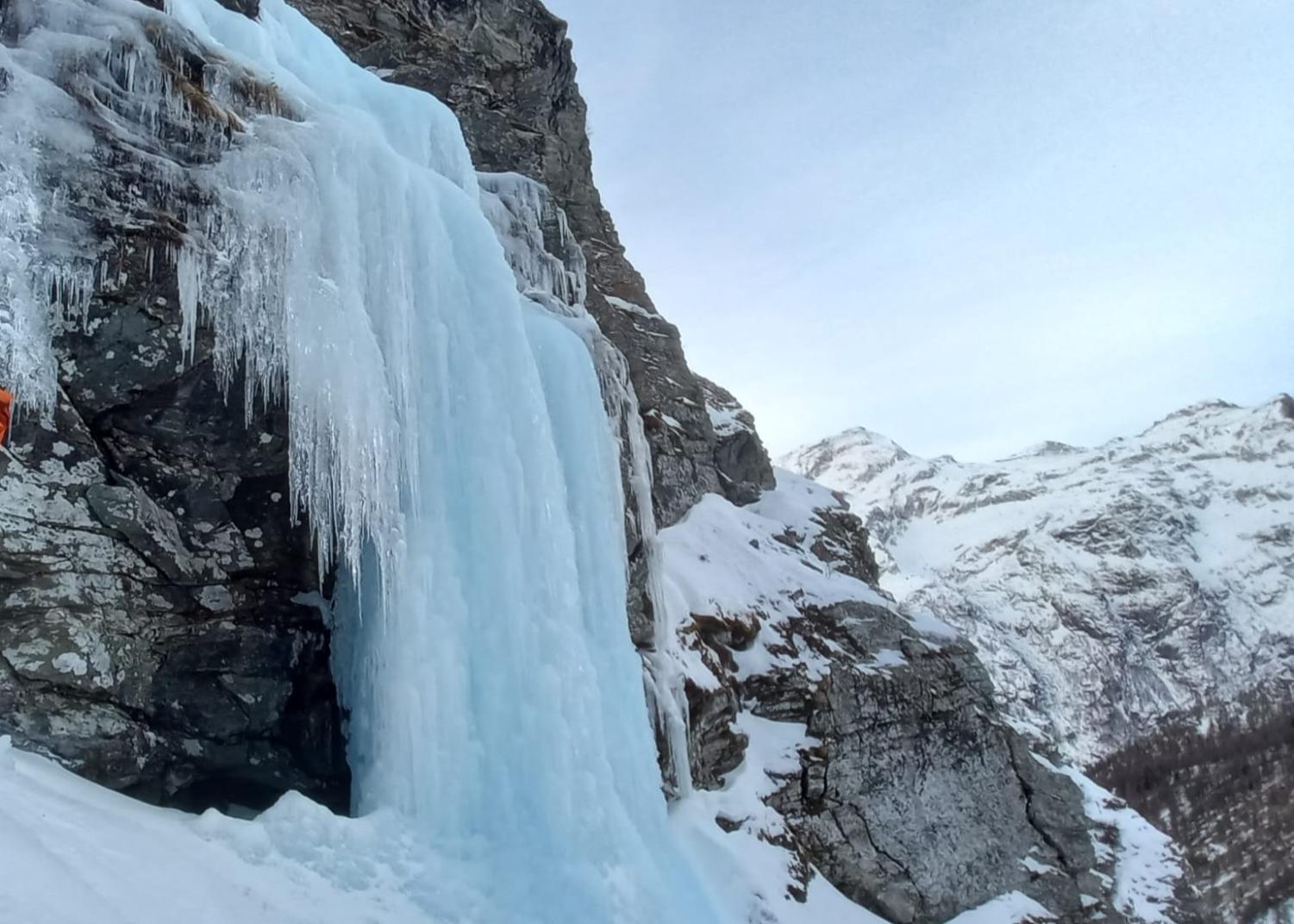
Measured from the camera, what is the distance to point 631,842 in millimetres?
9922

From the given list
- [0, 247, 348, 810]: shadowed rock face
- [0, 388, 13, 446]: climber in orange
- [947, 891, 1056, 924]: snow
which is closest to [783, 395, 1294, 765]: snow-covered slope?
[947, 891, 1056, 924]: snow

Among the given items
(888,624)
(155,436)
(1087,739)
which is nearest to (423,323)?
(155,436)

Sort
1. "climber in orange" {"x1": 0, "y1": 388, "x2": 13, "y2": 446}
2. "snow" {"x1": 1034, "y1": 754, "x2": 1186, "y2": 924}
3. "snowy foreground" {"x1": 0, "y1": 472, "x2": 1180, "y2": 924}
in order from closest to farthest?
1. "snowy foreground" {"x1": 0, "y1": 472, "x2": 1180, "y2": 924}
2. "climber in orange" {"x1": 0, "y1": 388, "x2": 13, "y2": 446}
3. "snow" {"x1": 1034, "y1": 754, "x2": 1186, "y2": 924}

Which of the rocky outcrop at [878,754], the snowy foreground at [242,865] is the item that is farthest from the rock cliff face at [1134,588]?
the snowy foreground at [242,865]

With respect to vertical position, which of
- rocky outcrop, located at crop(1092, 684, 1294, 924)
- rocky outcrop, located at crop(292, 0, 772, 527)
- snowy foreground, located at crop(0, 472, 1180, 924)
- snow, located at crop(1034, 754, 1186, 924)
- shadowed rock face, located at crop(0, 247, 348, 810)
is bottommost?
rocky outcrop, located at crop(1092, 684, 1294, 924)

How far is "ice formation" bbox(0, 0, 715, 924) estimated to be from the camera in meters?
8.23

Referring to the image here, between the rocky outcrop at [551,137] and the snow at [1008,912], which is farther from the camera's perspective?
the rocky outcrop at [551,137]

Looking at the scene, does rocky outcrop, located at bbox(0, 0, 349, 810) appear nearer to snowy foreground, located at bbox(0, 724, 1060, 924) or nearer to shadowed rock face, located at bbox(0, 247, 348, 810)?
shadowed rock face, located at bbox(0, 247, 348, 810)

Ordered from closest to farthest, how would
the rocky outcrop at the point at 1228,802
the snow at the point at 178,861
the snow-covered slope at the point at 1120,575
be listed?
the snow at the point at 178,861 < the rocky outcrop at the point at 1228,802 < the snow-covered slope at the point at 1120,575

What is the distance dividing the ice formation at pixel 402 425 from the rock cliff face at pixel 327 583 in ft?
0.87

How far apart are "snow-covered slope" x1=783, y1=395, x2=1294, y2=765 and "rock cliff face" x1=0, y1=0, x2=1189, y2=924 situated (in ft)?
318

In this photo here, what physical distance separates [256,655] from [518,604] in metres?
2.73

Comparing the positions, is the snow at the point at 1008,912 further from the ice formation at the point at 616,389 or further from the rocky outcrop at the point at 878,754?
the ice formation at the point at 616,389

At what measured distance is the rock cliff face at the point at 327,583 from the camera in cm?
813
